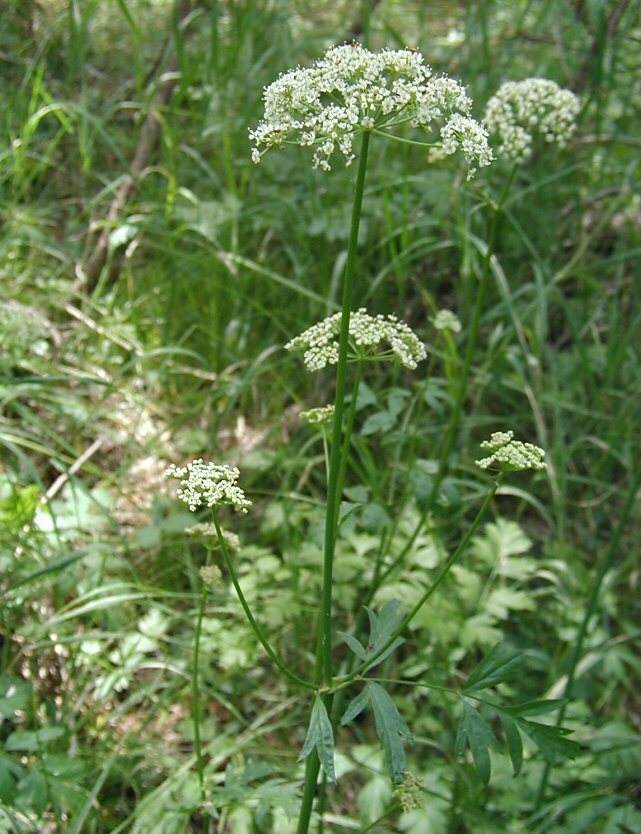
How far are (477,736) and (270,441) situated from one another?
1925 millimetres

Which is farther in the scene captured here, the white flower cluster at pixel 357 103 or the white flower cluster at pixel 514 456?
the white flower cluster at pixel 514 456

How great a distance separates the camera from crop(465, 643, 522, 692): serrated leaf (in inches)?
59.7

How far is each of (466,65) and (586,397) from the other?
1.95 m

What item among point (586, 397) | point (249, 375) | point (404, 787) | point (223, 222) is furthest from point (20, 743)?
point (586, 397)

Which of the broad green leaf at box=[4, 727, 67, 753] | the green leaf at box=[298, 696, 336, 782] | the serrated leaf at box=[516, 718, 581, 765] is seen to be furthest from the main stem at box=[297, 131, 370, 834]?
the broad green leaf at box=[4, 727, 67, 753]

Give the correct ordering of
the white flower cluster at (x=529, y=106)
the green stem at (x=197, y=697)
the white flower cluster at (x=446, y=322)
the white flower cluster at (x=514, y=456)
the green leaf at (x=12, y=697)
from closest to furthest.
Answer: the white flower cluster at (x=514, y=456) → the green stem at (x=197, y=697) → the green leaf at (x=12, y=697) → the white flower cluster at (x=529, y=106) → the white flower cluster at (x=446, y=322)

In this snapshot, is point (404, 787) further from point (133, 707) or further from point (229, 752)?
point (133, 707)

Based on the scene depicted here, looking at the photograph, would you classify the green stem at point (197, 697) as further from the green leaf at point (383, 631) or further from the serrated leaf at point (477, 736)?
the serrated leaf at point (477, 736)

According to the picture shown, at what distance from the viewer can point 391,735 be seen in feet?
4.33

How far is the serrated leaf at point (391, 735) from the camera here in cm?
132

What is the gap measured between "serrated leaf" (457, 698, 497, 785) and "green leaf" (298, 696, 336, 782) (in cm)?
28

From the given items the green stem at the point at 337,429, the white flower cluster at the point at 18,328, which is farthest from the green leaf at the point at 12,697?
the white flower cluster at the point at 18,328

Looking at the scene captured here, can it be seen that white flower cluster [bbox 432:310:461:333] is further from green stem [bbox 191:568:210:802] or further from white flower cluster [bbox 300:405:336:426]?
green stem [bbox 191:568:210:802]

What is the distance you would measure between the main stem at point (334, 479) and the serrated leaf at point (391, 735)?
131 mm
